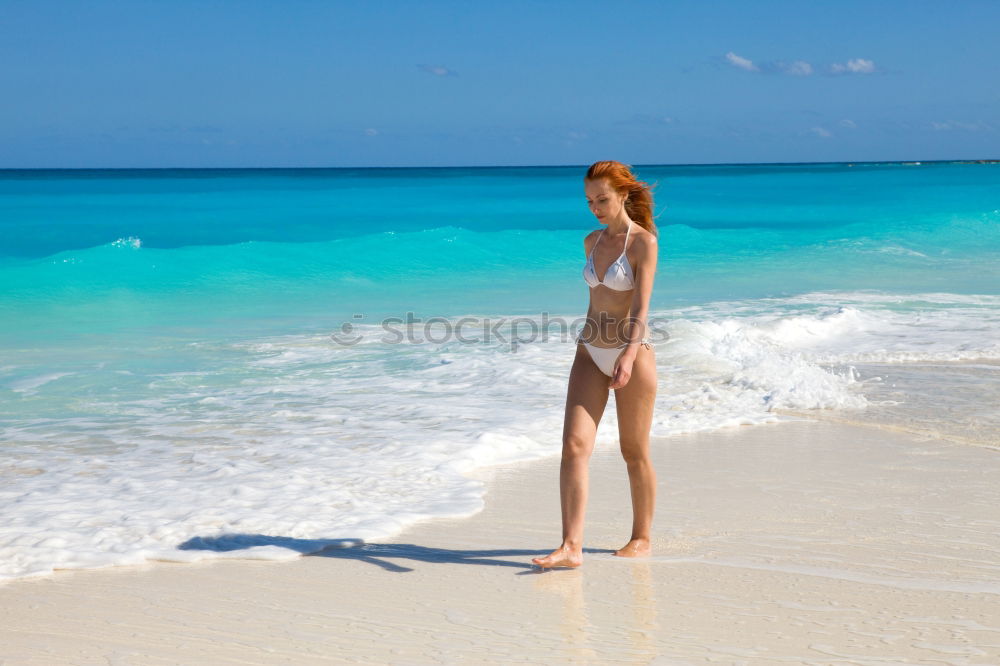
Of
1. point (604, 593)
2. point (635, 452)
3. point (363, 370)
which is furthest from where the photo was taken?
point (363, 370)

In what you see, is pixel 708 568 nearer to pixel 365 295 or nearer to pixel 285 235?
pixel 365 295

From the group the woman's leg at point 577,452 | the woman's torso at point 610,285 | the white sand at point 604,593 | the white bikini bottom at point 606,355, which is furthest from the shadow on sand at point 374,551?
the woman's torso at point 610,285

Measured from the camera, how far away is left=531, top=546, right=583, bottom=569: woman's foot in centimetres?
389

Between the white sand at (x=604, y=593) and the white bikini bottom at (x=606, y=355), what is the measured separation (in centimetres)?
78

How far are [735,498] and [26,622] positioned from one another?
3.15 m

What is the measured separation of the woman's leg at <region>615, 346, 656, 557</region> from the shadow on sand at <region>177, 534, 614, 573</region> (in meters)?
0.15

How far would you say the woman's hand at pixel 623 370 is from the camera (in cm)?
374

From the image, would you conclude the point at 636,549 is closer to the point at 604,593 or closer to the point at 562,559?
the point at 562,559

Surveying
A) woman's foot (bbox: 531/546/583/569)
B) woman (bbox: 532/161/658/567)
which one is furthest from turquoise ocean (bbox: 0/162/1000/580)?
woman (bbox: 532/161/658/567)

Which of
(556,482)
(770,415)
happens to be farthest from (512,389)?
(556,482)

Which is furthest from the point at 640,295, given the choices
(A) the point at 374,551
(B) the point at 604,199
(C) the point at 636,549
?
(A) the point at 374,551

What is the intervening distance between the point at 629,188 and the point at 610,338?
58 centimetres

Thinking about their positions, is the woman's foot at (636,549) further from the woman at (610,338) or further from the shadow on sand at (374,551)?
the woman at (610,338)

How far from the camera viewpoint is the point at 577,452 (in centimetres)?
388
